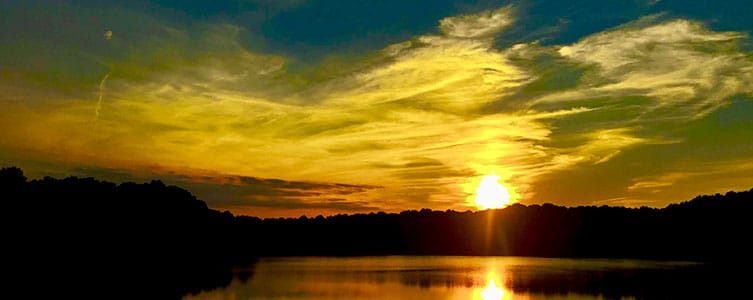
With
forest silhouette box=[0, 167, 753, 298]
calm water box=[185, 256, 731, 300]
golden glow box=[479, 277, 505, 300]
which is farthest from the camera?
forest silhouette box=[0, 167, 753, 298]

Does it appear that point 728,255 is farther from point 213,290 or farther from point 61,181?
point 61,181

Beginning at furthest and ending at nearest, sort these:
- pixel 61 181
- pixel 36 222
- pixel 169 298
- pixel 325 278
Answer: pixel 61 181 → pixel 36 222 → pixel 325 278 → pixel 169 298

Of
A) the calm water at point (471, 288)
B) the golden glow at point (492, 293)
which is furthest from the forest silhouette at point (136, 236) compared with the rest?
the golden glow at point (492, 293)

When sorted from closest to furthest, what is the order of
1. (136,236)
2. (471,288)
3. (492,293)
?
(492,293), (471,288), (136,236)

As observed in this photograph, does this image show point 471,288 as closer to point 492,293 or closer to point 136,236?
point 492,293

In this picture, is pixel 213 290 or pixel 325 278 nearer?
pixel 213 290

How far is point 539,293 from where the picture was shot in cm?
6309

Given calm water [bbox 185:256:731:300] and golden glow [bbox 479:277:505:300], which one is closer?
calm water [bbox 185:256:731:300]

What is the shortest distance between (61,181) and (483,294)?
99.4 m

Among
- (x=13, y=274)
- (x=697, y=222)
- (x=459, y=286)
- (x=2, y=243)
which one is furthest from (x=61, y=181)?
(x=697, y=222)

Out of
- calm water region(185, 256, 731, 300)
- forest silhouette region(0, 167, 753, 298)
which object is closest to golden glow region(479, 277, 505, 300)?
calm water region(185, 256, 731, 300)

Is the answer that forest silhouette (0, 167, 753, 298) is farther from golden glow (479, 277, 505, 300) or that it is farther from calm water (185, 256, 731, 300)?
golden glow (479, 277, 505, 300)

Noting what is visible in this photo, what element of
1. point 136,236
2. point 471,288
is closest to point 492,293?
point 471,288

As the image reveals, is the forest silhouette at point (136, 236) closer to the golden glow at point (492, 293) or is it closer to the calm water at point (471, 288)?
the calm water at point (471, 288)
